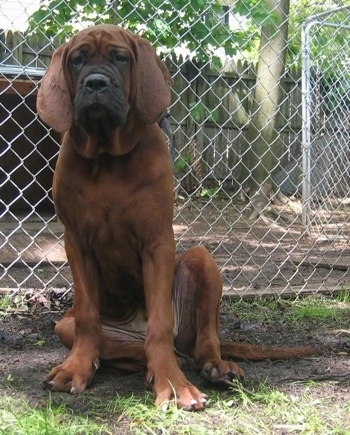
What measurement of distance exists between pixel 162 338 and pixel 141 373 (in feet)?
1.14

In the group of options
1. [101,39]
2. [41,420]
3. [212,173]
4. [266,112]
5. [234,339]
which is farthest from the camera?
[266,112]

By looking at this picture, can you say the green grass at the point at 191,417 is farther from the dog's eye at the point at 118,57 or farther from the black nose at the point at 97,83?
the dog's eye at the point at 118,57

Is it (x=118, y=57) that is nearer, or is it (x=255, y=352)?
(x=118, y=57)

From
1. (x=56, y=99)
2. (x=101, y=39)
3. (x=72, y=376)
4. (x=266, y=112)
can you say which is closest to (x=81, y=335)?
(x=72, y=376)

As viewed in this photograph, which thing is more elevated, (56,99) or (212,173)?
(56,99)

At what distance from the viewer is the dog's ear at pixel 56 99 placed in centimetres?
287

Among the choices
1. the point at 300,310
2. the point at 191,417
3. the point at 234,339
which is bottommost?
the point at 300,310

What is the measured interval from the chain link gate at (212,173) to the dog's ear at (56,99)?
1248 millimetres

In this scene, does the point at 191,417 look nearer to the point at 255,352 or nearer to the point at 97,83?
the point at 255,352

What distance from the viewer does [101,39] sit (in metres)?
2.85

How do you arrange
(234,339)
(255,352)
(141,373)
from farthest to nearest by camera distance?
(234,339), (255,352), (141,373)

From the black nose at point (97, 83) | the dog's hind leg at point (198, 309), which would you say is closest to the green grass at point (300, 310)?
the dog's hind leg at point (198, 309)

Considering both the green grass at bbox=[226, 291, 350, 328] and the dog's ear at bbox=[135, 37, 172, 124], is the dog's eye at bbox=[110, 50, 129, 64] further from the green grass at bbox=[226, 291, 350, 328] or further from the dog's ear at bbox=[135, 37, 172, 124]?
the green grass at bbox=[226, 291, 350, 328]

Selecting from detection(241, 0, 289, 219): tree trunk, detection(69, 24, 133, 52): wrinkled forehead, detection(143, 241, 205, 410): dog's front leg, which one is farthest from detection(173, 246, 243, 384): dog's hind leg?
detection(241, 0, 289, 219): tree trunk
